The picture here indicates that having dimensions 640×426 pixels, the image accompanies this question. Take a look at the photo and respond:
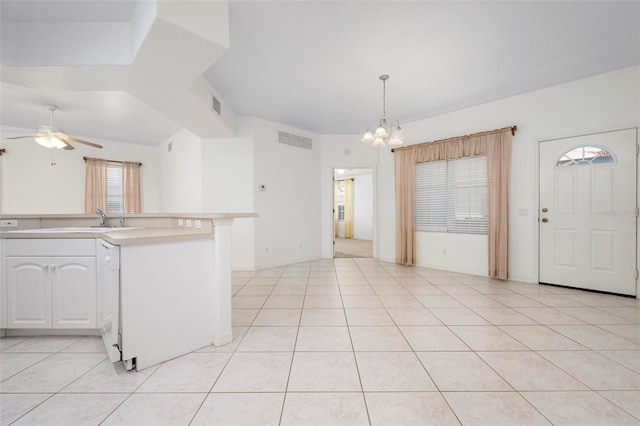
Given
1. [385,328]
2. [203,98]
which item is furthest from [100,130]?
[385,328]

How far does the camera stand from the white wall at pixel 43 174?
4.94 m

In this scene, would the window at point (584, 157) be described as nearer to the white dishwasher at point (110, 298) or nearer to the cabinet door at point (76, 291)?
the white dishwasher at point (110, 298)

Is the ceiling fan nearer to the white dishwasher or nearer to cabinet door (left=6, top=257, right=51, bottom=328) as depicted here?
cabinet door (left=6, top=257, right=51, bottom=328)

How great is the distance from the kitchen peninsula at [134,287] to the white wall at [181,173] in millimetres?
2551

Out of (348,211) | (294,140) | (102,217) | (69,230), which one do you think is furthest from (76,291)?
→ (348,211)

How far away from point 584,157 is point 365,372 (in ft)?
13.2

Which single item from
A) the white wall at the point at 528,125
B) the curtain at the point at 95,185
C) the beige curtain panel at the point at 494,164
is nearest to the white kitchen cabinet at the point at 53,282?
the curtain at the point at 95,185

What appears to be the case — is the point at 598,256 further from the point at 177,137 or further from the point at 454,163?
the point at 177,137

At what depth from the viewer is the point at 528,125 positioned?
12.3 ft

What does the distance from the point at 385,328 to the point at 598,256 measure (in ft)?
10.4

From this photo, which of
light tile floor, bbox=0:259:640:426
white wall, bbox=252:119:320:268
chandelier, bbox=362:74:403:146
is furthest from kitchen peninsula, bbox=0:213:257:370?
white wall, bbox=252:119:320:268

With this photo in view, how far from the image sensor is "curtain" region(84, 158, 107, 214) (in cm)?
567

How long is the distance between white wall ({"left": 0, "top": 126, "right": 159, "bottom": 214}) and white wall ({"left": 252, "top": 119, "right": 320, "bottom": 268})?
13.1ft

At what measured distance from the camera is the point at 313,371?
67.3 inches
